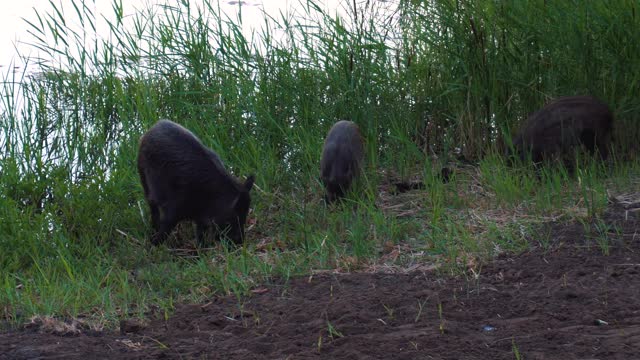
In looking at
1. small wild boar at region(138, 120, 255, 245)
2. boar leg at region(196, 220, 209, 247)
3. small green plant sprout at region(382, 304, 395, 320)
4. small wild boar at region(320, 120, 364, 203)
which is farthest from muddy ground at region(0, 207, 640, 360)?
small wild boar at region(320, 120, 364, 203)

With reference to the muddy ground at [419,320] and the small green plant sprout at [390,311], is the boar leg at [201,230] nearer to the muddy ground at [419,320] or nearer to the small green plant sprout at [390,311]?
the muddy ground at [419,320]

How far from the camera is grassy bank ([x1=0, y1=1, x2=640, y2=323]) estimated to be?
6074mm

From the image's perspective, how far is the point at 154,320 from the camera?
5.11 m

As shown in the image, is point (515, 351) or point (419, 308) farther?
point (419, 308)

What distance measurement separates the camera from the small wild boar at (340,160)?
7.30 m

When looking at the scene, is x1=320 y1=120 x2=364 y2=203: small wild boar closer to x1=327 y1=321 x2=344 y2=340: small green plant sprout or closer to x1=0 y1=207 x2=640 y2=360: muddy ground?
x1=0 y1=207 x2=640 y2=360: muddy ground

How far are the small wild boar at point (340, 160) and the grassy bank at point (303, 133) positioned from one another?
0.55 ft

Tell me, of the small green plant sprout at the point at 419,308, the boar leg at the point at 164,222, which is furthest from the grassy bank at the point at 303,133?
the small green plant sprout at the point at 419,308

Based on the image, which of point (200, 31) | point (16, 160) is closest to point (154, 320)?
point (16, 160)

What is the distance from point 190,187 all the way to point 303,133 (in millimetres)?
1486

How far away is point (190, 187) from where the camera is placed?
6820 mm

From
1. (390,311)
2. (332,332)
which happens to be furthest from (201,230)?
(332,332)

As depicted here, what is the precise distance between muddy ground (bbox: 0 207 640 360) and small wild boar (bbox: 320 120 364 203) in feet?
5.87

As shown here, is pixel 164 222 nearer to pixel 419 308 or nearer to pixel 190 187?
pixel 190 187
